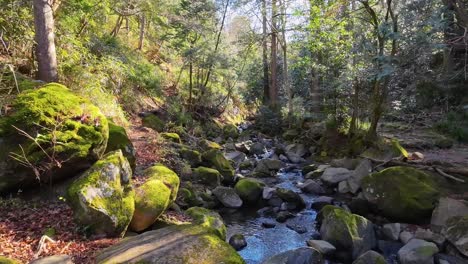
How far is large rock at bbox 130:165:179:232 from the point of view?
5270mm

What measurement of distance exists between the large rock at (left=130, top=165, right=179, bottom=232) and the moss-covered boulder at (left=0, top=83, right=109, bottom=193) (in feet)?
3.10

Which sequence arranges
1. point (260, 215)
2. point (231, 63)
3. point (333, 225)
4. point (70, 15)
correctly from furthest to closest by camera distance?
1. point (231, 63)
2. point (70, 15)
3. point (260, 215)
4. point (333, 225)

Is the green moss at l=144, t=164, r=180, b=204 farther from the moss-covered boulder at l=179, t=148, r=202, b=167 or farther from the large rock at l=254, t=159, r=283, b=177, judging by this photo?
the large rock at l=254, t=159, r=283, b=177

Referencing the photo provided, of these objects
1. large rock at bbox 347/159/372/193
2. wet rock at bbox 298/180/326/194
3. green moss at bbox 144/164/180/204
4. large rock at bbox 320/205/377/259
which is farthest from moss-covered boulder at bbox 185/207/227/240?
large rock at bbox 347/159/372/193

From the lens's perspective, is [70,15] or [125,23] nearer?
[70,15]

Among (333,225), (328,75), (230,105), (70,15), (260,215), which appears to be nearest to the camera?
(333,225)

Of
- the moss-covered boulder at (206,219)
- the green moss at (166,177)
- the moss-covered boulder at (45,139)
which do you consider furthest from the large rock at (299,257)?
the moss-covered boulder at (45,139)

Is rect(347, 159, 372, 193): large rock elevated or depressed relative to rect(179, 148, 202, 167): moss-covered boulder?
depressed

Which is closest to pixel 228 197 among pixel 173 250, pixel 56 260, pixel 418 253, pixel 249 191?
pixel 249 191

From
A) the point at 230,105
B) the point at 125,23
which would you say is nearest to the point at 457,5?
the point at 230,105

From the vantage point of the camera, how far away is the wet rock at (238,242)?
640cm

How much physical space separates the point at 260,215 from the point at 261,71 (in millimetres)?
19153

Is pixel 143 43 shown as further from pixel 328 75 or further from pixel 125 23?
pixel 328 75

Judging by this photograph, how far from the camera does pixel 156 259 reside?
374 cm
